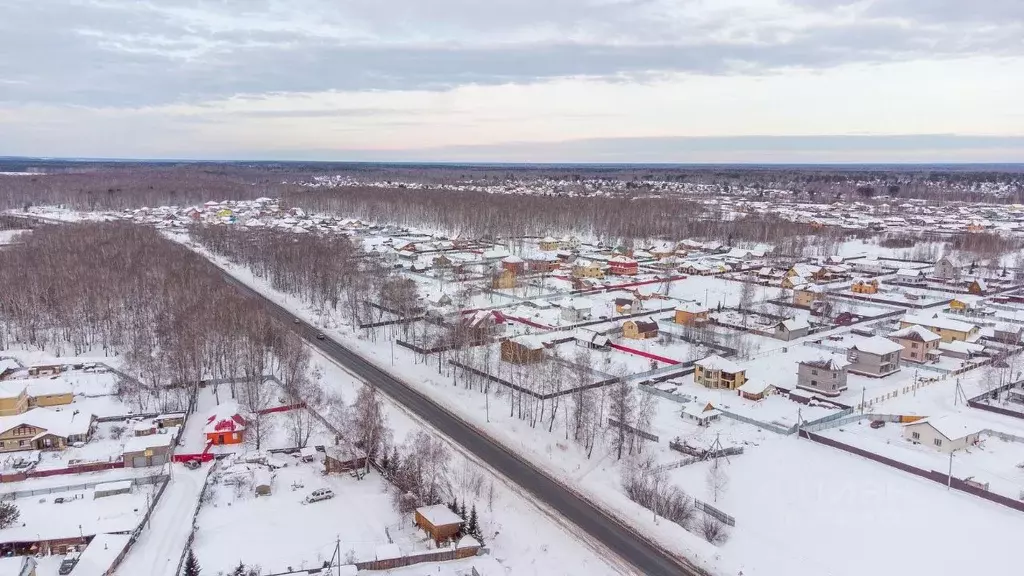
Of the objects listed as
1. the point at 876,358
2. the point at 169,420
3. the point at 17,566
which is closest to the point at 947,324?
the point at 876,358

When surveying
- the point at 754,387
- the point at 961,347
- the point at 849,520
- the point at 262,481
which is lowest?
the point at 849,520

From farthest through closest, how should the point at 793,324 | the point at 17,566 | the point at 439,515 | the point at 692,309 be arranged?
the point at 692,309 < the point at 793,324 < the point at 439,515 < the point at 17,566

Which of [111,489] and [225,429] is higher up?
[225,429]

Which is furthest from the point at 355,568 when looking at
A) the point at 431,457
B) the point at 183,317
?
the point at 183,317

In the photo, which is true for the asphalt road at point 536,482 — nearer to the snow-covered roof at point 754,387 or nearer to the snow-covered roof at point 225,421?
the snow-covered roof at point 225,421

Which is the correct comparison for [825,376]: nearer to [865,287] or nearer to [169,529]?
[169,529]

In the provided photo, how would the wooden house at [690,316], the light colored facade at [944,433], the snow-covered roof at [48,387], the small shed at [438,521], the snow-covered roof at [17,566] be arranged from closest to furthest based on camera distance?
the snow-covered roof at [17,566]
the small shed at [438,521]
the light colored facade at [944,433]
the snow-covered roof at [48,387]
the wooden house at [690,316]

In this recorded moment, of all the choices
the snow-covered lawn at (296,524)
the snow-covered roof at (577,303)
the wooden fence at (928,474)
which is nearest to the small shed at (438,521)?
the snow-covered lawn at (296,524)

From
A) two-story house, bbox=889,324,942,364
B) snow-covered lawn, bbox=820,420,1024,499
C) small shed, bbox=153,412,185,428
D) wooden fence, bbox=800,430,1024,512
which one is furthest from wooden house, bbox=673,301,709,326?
small shed, bbox=153,412,185,428
